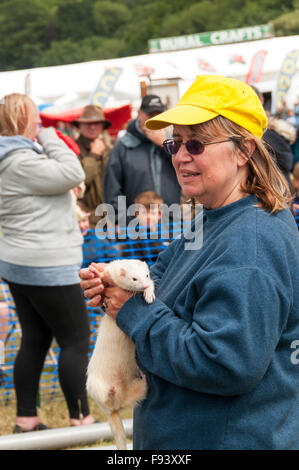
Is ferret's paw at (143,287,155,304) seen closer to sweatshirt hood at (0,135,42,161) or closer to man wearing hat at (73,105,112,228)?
sweatshirt hood at (0,135,42,161)

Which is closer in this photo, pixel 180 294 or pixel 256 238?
pixel 256 238

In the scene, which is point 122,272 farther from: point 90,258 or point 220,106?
point 90,258

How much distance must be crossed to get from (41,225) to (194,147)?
2.14 m

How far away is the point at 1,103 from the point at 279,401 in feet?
9.04

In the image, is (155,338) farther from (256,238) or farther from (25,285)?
(25,285)

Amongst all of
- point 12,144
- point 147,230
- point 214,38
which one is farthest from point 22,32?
point 12,144

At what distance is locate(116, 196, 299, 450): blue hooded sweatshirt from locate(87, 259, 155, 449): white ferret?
17 centimetres

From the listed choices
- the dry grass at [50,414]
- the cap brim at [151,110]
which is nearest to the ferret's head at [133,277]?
the dry grass at [50,414]

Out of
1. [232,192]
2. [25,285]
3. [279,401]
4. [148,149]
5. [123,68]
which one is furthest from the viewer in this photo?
[123,68]

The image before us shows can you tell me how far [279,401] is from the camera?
1.65 metres

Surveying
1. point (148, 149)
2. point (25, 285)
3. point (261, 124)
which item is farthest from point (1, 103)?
point (261, 124)

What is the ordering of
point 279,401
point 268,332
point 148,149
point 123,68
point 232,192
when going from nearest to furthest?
point 268,332 → point 279,401 → point 232,192 → point 148,149 → point 123,68
